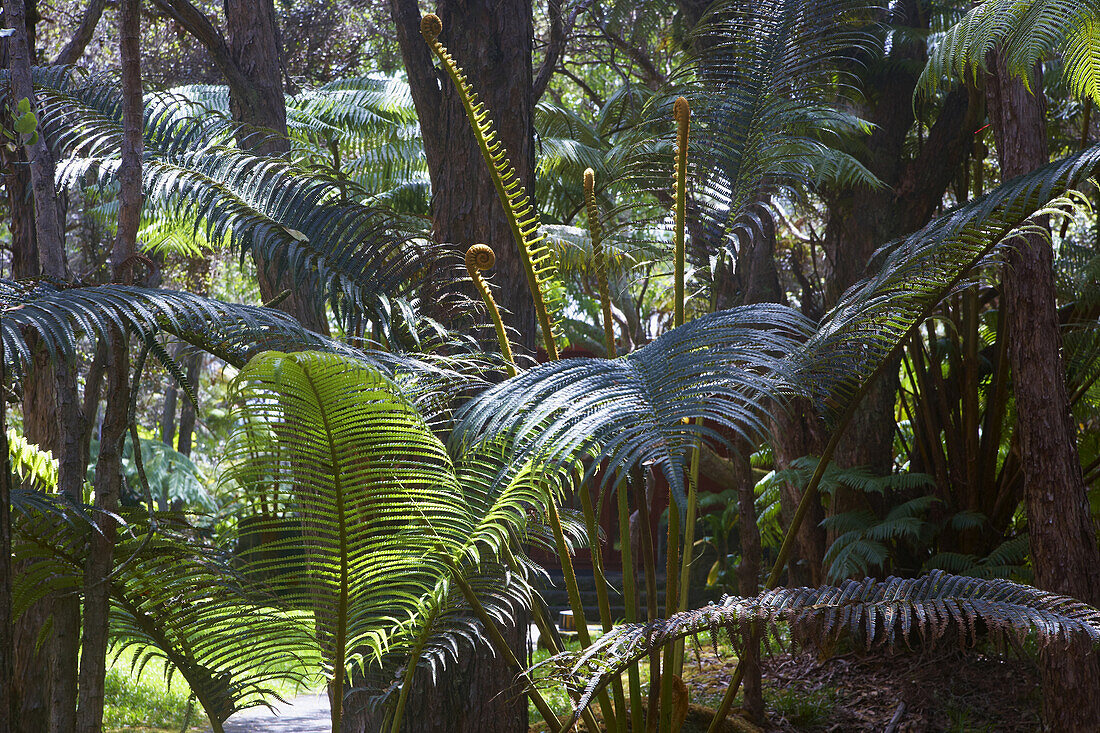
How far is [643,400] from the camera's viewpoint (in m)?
1.69

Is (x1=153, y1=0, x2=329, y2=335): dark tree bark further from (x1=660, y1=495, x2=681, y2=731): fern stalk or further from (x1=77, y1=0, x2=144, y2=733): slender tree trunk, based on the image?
(x1=660, y1=495, x2=681, y2=731): fern stalk

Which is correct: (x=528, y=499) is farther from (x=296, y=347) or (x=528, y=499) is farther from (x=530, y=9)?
(x=530, y=9)

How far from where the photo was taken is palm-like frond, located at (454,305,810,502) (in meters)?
1.55

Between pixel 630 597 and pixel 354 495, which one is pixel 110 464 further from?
pixel 630 597

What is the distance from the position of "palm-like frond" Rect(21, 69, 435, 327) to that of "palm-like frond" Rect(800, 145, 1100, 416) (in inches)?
50.7

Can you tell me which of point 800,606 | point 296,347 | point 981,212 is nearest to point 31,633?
point 296,347

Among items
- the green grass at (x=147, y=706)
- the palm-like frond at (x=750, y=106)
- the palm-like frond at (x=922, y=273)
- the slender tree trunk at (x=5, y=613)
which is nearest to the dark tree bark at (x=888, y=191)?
the palm-like frond at (x=750, y=106)

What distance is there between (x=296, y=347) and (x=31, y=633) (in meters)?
1.92

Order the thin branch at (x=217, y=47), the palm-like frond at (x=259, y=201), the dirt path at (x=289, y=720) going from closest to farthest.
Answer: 1. the palm-like frond at (x=259, y=201)
2. the thin branch at (x=217, y=47)
3. the dirt path at (x=289, y=720)

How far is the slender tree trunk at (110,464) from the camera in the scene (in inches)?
79.2

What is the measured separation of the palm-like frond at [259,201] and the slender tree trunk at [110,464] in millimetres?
529

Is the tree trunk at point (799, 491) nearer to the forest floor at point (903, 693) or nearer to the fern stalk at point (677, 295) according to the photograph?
the forest floor at point (903, 693)

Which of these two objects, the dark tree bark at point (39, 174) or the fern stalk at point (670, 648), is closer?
the dark tree bark at point (39, 174)

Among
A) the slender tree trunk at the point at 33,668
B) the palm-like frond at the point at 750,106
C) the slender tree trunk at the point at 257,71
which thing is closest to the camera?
the palm-like frond at the point at 750,106
